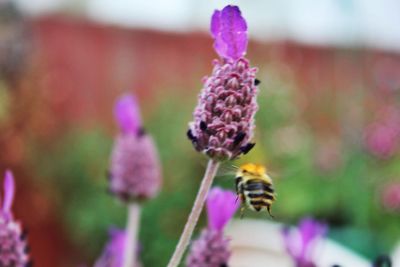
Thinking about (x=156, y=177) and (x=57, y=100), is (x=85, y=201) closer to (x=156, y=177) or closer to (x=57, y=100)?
(x=57, y=100)

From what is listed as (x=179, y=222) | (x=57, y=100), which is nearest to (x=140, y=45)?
(x=57, y=100)

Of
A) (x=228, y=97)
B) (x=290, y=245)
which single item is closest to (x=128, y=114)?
(x=290, y=245)

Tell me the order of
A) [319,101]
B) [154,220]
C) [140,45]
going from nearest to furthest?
[154,220] < [319,101] < [140,45]

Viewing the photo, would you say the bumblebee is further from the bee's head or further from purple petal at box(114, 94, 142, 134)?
purple petal at box(114, 94, 142, 134)

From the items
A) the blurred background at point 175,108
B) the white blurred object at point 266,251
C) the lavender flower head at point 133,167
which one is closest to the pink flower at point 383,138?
the blurred background at point 175,108

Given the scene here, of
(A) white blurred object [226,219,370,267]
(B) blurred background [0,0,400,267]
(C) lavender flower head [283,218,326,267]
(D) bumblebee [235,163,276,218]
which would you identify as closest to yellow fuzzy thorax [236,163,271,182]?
(D) bumblebee [235,163,276,218]

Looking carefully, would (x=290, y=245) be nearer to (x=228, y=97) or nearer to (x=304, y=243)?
(x=304, y=243)
